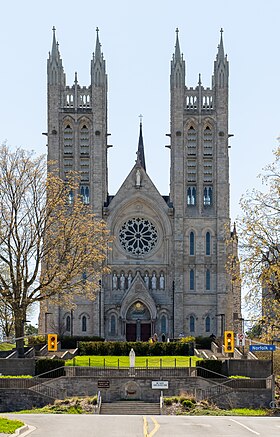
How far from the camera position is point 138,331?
3265 inches

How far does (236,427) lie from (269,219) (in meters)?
12.0

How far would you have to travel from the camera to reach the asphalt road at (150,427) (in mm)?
27812

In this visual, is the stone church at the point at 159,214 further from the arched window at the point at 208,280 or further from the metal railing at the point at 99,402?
the metal railing at the point at 99,402

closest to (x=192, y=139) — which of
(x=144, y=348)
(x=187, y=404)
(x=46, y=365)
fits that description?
(x=144, y=348)

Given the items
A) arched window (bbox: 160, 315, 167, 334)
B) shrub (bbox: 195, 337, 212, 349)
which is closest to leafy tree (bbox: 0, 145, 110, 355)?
shrub (bbox: 195, 337, 212, 349)

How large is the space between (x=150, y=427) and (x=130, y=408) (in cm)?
1454

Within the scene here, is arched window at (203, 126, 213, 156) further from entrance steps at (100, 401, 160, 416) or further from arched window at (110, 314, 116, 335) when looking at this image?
entrance steps at (100, 401, 160, 416)

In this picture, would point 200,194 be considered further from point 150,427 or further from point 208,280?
point 150,427

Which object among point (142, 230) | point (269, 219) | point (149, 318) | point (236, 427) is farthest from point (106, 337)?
point (236, 427)

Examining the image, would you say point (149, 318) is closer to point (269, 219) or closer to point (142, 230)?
point (142, 230)

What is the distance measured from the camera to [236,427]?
30938 millimetres

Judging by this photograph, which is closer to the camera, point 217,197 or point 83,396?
point 83,396

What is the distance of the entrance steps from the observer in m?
44.3

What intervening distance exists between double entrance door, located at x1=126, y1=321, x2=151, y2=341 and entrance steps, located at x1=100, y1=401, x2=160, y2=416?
119 feet
